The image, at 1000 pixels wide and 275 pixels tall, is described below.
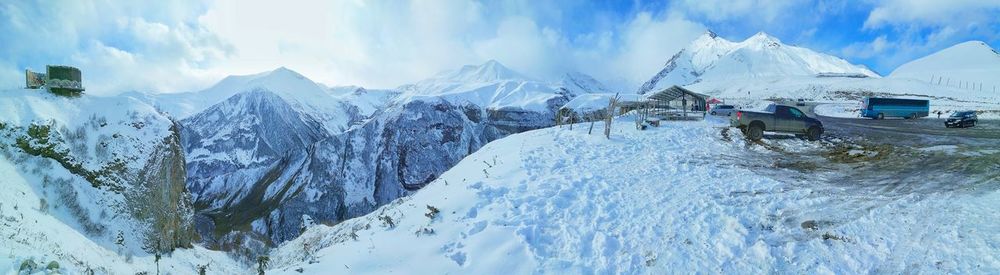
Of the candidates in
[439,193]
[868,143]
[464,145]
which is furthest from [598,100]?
[439,193]

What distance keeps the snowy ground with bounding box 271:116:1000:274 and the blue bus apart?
42.2 metres

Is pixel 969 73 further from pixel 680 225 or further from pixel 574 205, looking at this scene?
pixel 574 205

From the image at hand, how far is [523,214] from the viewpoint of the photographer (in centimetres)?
1026

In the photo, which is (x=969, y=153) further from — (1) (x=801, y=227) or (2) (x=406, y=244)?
(2) (x=406, y=244)

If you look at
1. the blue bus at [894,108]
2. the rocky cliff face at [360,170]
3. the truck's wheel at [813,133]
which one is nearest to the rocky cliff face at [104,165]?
the truck's wheel at [813,133]

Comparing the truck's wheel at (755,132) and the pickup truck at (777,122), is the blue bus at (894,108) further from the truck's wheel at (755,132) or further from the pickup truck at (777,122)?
the truck's wheel at (755,132)

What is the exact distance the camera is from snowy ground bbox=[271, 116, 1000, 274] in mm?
7500

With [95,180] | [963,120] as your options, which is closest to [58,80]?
[95,180]

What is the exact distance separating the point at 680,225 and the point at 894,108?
172ft

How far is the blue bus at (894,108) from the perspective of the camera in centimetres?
4538

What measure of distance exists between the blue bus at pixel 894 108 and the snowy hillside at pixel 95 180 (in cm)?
5991

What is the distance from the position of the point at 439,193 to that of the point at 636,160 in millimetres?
7139

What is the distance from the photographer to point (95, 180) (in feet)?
65.4

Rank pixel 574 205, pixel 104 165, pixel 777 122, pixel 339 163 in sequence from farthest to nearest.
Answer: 1. pixel 339 163
2. pixel 104 165
3. pixel 777 122
4. pixel 574 205
